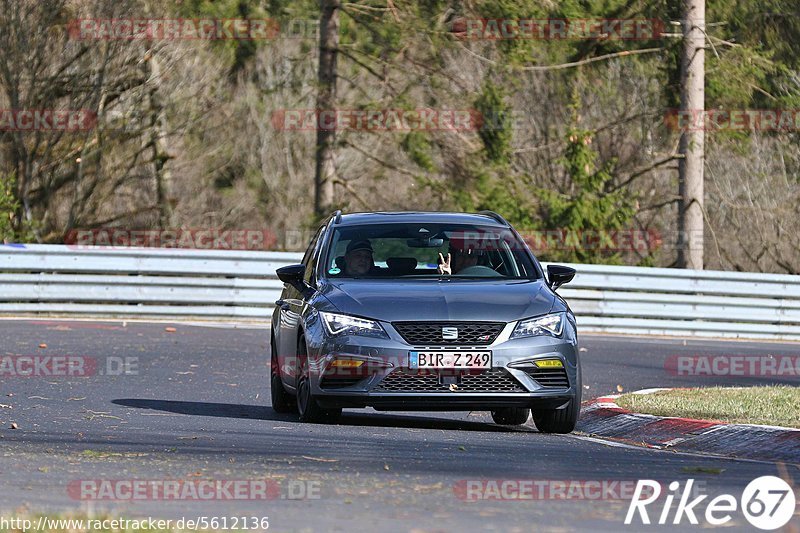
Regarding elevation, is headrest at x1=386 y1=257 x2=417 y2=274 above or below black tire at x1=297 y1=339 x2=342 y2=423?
above

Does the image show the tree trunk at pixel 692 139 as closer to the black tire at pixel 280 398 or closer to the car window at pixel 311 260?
the car window at pixel 311 260

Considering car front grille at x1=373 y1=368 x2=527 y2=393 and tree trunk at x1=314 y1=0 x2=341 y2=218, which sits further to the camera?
tree trunk at x1=314 y1=0 x2=341 y2=218

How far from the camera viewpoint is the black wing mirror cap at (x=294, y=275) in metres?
11.9

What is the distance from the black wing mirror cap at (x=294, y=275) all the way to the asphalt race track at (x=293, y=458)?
1031 millimetres

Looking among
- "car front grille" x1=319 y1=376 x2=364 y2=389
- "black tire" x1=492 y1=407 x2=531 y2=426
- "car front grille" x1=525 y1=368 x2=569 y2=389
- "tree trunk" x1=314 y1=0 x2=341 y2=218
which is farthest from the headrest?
"tree trunk" x1=314 y1=0 x2=341 y2=218

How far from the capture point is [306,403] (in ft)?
36.6

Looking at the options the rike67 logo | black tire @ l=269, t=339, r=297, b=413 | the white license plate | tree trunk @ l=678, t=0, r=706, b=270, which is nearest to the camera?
the rike67 logo

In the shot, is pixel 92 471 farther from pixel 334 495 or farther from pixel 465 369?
pixel 465 369

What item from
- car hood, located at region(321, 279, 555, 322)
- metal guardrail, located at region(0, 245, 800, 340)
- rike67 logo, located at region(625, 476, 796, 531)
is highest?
car hood, located at region(321, 279, 555, 322)

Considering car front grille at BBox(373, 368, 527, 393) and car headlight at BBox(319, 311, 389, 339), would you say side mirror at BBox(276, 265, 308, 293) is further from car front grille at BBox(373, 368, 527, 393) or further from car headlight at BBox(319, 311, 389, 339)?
car front grille at BBox(373, 368, 527, 393)

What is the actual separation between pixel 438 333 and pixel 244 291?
14.0 meters

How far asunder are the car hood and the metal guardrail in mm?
12741

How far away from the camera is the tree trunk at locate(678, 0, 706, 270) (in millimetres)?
29281

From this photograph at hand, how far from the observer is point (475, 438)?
10.6 metres
